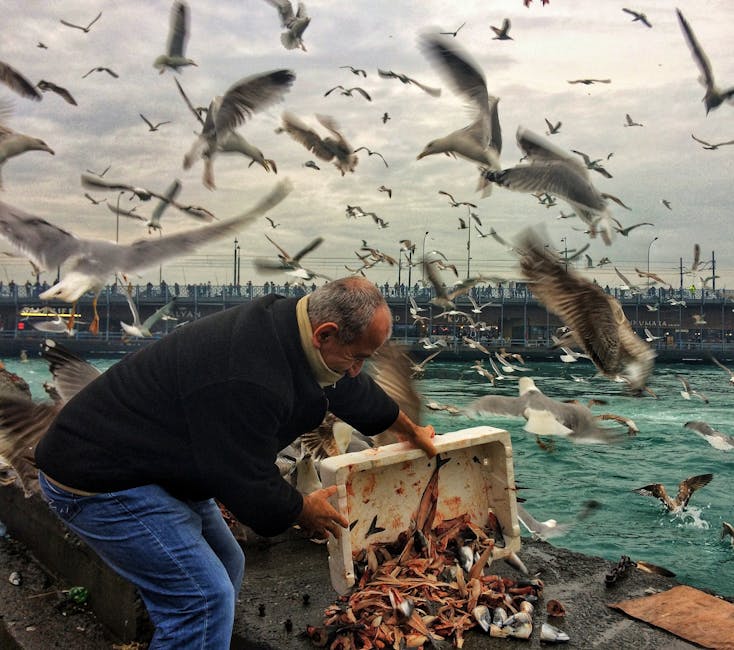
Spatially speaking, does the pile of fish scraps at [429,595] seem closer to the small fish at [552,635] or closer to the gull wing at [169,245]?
the small fish at [552,635]

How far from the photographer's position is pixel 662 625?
3.20m

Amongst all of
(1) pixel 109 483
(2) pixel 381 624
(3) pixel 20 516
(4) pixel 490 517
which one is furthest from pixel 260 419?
(3) pixel 20 516

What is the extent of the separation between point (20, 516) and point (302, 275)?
398cm

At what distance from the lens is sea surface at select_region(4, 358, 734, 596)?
8594 mm

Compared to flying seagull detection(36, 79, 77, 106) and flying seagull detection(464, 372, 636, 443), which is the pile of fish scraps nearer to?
flying seagull detection(464, 372, 636, 443)

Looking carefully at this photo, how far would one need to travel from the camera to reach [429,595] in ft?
10.6

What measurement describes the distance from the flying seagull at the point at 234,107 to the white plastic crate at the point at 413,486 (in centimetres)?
395

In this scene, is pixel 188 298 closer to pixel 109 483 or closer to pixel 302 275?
pixel 302 275

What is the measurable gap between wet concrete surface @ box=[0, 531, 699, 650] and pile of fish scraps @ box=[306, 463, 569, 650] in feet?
0.24

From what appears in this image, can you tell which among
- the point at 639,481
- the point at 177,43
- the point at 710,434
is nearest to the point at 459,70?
the point at 177,43

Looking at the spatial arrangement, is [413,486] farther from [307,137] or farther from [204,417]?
[307,137]

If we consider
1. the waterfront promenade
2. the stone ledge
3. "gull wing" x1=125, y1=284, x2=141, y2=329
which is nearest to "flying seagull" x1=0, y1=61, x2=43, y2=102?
"gull wing" x1=125, y1=284, x2=141, y2=329

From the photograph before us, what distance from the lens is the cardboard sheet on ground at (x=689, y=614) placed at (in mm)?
3039

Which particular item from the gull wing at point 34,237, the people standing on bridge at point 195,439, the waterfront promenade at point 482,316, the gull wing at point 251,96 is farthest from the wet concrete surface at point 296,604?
the waterfront promenade at point 482,316
